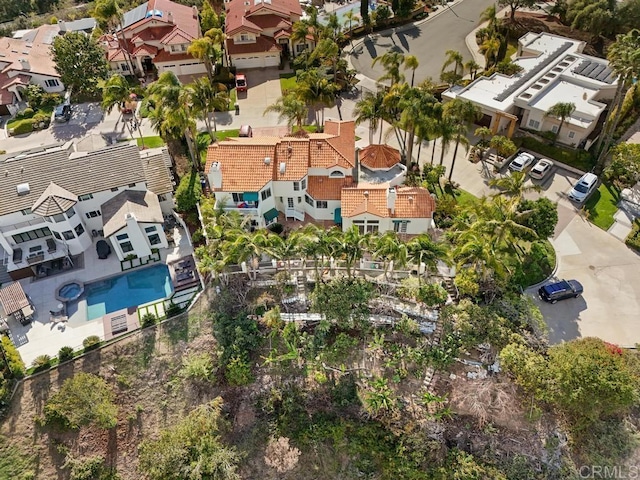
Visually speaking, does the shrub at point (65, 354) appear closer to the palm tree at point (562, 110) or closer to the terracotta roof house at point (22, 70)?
the terracotta roof house at point (22, 70)

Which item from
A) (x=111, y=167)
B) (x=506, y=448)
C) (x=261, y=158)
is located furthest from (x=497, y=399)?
(x=111, y=167)

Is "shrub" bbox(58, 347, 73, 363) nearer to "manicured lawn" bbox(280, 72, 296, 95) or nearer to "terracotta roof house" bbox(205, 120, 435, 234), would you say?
"terracotta roof house" bbox(205, 120, 435, 234)

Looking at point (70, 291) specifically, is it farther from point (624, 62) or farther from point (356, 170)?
point (624, 62)

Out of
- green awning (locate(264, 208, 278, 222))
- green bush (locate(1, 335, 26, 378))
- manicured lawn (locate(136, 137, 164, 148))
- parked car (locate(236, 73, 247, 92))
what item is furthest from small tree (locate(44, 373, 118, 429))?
parked car (locate(236, 73, 247, 92))

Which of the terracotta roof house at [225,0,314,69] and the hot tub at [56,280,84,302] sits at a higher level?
the terracotta roof house at [225,0,314,69]

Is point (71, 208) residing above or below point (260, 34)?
below

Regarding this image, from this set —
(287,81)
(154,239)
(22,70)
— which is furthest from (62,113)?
(287,81)
